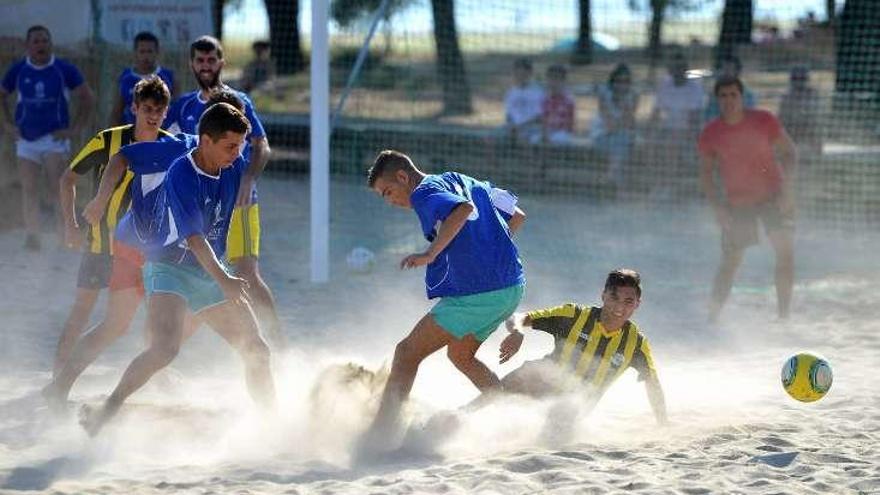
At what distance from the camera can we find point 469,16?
1405 cm

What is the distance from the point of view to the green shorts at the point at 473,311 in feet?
19.4

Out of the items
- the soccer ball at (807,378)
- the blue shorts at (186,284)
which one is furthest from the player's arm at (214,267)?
the soccer ball at (807,378)

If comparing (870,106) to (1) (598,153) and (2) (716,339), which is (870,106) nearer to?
(1) (598,153)

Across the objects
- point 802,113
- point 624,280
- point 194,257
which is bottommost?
point 624,280

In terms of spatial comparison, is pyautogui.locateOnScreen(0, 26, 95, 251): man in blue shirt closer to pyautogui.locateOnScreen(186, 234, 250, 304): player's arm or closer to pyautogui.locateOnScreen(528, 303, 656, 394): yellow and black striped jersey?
pyautogui.locateOnScreen(186, 234, 250, 304): player's arm

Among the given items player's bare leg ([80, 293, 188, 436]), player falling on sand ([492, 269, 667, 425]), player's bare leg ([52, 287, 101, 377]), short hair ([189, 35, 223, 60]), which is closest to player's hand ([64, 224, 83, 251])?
player's bare leg ([52, 287, 101, 377])

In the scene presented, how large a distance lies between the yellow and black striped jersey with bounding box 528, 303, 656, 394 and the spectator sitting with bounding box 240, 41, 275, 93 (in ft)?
37.3

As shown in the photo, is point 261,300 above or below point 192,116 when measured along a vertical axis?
below

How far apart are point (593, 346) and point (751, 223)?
11.3 ft

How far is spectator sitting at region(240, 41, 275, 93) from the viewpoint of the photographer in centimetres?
1736

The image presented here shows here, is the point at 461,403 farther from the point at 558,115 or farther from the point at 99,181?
the point at 558,115

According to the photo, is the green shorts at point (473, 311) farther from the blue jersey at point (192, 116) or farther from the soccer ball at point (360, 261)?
the soccer ball at point (360, 261)

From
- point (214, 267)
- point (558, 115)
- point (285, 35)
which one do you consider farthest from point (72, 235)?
point (285, 35)

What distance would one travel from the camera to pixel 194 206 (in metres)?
5.79
